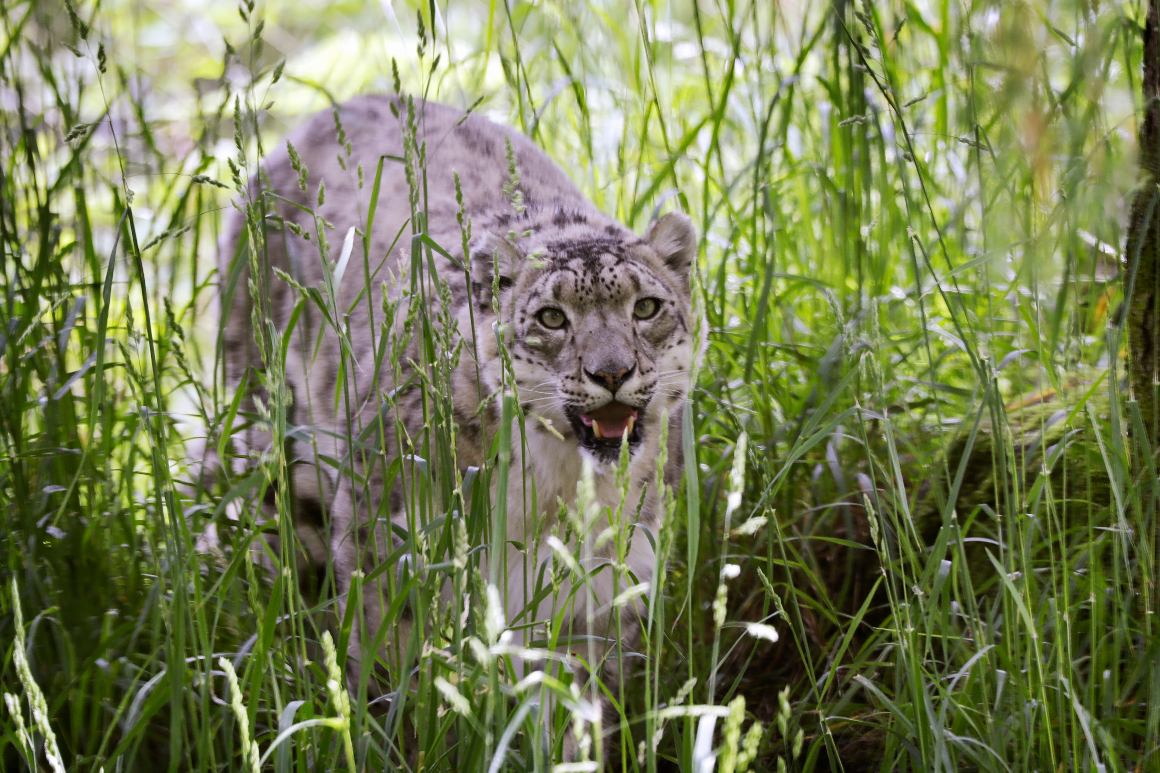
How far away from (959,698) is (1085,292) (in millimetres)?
2162

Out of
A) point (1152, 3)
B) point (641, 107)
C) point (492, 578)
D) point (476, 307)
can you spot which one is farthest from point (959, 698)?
point (641, 107)

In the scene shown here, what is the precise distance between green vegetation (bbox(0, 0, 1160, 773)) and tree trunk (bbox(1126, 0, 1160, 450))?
6 cm

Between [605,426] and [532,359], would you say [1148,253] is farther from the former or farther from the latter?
[532,359]

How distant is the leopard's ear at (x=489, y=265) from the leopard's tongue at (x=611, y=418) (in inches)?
20.8

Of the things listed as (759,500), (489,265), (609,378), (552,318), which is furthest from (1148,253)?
(489,265)

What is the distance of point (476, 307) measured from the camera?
3.47m

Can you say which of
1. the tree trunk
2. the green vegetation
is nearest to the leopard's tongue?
the green vegetation

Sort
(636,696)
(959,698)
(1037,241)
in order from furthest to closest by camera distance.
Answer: (636,696)
(959,698)
(1037,241)

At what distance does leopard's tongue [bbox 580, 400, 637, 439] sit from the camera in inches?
118

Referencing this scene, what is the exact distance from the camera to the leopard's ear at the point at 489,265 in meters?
3.25

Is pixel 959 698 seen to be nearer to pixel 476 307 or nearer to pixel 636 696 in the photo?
pixel 636 696

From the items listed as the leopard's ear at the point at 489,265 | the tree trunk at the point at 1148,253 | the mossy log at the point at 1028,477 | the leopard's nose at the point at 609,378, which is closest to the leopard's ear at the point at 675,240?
the leopard's ear at the point at 489,265

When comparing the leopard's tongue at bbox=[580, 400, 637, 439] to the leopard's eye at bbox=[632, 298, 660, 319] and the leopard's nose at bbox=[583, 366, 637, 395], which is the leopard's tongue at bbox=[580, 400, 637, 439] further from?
the leopard's eye at bbox=[632, 298, 660, 319]

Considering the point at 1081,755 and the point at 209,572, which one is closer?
the point at 1081,755
